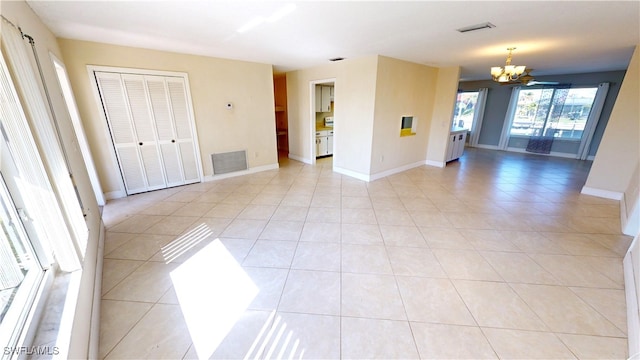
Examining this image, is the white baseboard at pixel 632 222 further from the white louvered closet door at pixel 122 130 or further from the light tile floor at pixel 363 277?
the white louvered closet door at pixel 122 130

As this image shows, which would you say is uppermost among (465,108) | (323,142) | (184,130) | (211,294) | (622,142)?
(465,108)

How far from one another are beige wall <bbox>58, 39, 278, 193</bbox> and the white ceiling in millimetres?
213

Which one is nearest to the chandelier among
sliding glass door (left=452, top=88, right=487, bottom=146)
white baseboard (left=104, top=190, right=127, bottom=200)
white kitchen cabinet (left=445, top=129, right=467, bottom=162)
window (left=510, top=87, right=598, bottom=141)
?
white kitchen cabinet (left=445, top=129, right=467, bottom=162)

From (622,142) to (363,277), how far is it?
15.9 feet

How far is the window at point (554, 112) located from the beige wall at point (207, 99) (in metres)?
8.16

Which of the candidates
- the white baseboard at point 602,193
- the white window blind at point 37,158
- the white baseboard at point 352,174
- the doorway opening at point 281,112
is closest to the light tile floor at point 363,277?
the white baseboard at point 602,193

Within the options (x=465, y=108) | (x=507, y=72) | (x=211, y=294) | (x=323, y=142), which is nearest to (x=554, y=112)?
(x=465, y=108)

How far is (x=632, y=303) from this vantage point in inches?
68.8

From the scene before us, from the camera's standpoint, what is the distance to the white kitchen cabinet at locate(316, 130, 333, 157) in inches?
258

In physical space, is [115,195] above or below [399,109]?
below

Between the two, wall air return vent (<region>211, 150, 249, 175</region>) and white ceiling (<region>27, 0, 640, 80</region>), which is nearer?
white ceiling (<region>27, 0, 640, 80</region>)

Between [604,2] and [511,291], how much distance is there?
2.61m

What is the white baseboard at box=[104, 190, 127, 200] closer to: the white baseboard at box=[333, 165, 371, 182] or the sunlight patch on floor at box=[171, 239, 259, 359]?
the sunlight patch on floor at box=[171, 239, 259, 359]

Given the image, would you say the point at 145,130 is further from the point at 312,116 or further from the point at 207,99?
the point at 312,116
